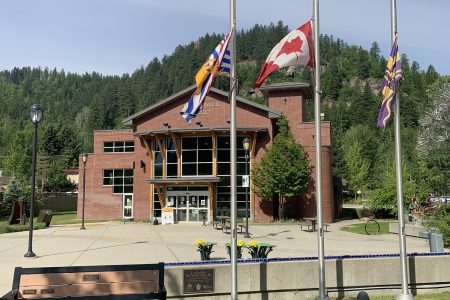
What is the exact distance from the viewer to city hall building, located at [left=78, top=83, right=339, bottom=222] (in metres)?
34.4

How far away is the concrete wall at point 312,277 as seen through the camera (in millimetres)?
9898

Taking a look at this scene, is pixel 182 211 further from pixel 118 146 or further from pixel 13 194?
pixel 13 194

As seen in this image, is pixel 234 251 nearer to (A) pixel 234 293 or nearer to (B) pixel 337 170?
(A) pixel 234 293

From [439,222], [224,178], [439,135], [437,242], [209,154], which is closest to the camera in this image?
[437,242]

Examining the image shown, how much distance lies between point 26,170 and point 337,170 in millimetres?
57895

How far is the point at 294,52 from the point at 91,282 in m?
6.64

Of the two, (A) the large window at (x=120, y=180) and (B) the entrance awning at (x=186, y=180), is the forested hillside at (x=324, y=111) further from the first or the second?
(A) the large window at (x=120, y=180)

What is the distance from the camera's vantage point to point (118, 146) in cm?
4050

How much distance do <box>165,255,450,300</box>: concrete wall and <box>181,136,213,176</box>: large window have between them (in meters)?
24.7

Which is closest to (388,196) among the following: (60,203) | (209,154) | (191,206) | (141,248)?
(209,154)

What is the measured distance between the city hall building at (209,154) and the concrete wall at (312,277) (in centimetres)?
2304

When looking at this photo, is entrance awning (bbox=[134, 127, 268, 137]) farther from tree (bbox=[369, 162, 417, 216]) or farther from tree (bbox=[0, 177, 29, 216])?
tree (bbox=[0, 177, 29, 216])

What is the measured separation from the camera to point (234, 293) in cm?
901

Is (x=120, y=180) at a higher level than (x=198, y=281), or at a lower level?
higher
